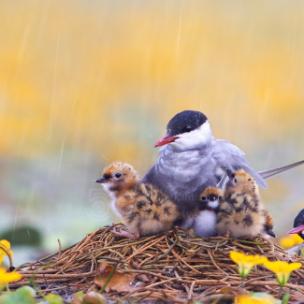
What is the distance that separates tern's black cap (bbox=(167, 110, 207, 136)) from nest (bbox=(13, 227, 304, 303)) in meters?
0.36

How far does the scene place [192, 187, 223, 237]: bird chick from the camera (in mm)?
3566

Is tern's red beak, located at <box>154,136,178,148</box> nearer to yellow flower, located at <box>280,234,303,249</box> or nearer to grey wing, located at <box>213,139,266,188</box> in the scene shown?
grey wing, located at <box>213,139,266,188</box>

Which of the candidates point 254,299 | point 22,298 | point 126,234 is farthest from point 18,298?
point 126,234

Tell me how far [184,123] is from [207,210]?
1.10ft

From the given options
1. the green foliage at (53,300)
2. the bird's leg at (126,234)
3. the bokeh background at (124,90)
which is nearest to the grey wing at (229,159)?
the bird's leg at (126,234)

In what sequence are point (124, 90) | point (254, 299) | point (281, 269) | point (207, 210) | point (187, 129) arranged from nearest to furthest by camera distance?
1. point (254, 299)
2. point (281, 269)
3. point (207, 210)
4. point (187, 129)
5. point (124, 90)

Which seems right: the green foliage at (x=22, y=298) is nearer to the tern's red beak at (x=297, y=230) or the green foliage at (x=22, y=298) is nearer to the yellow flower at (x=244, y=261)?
the yellow flower at (x=244, y=261)

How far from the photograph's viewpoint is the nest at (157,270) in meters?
3.13

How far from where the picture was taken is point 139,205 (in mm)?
3627

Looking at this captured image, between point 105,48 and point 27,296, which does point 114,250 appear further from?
point 105,48

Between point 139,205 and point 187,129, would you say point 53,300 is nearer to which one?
point 139,205

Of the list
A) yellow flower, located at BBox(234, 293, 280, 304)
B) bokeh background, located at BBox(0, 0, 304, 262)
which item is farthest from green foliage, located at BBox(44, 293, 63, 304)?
bokeh background, located at BBox(0, 0, 304, 262)

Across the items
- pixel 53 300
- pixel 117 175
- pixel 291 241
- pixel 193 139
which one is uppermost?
pixel 193 139

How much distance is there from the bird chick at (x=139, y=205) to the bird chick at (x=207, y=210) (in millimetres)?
80
